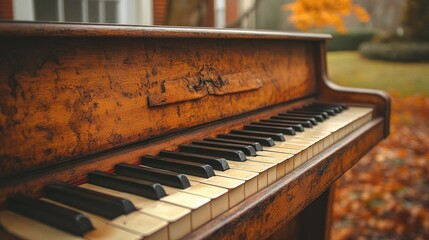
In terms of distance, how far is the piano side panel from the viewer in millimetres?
970

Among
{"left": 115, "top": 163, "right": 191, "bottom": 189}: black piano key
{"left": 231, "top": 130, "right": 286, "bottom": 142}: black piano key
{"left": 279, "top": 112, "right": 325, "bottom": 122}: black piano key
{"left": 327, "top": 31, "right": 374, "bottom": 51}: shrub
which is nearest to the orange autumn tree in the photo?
{"left": 327, "top": 31, "right": 374, "bottom": 51}: shrub

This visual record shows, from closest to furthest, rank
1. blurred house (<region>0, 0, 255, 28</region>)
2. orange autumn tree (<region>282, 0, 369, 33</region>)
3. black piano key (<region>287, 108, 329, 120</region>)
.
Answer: black piano key (<region>287, 108, 329, 120</region>) → blurred house (<region>0, 0, 255, 28</region>) → orange autumn tree (<region>282, 0, 369, 33</region>)

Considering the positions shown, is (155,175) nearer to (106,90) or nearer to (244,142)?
(106,90)

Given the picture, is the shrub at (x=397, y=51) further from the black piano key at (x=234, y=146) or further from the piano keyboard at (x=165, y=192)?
the black piano key at (x=234, y=146)

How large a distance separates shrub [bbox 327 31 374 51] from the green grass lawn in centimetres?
40

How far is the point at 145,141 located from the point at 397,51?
413 inches

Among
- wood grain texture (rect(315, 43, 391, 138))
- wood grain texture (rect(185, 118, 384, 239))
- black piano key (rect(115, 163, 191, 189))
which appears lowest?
wood grain texture (rect(185, 118, 384, 239))

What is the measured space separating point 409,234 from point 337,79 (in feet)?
23.9

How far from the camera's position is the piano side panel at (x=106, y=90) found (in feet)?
3.18

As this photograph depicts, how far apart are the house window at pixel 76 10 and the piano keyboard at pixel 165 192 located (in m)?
3.88

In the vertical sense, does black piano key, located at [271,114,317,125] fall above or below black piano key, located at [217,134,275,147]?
above

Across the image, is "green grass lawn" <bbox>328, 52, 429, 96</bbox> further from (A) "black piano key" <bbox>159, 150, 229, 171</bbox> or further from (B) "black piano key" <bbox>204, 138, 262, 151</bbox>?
(A) "black piano key" <bbox>159, 150, 229, 171</bbox>

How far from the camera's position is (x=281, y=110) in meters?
2.15

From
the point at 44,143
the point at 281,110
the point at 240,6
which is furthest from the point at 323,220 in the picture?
the point at 240,6
